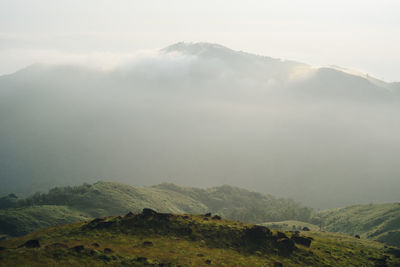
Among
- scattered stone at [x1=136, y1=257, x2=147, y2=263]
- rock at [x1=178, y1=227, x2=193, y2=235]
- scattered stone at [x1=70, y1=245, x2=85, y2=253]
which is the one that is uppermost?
scattered stone at [x1=70, y1=245, x2=85, y2=253]

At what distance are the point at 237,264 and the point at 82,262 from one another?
3323 cm

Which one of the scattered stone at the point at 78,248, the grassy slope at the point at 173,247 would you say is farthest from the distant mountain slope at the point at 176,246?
the scattered stone at the point at 78,248

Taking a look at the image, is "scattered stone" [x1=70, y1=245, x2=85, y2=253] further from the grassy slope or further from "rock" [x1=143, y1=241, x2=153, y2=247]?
"rock" [x1=143, y1=241, x2=153, y2=247]

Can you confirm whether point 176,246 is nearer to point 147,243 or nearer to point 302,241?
point 147,243

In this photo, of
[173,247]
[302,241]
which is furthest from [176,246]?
[302,241]

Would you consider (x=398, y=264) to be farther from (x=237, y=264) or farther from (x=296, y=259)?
(x=237, y=264)

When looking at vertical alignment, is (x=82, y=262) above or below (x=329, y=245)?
above

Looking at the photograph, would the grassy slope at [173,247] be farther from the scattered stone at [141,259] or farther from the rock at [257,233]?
the rock at [257,233]

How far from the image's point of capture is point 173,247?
86.9m

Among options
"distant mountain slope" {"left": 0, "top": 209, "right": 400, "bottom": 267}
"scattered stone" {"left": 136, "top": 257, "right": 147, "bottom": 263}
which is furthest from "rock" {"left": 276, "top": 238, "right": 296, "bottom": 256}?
"scattered stone" {"left": 136, "top": 257, "right": 147, "bottom": 263}

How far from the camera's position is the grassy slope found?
7231 cm

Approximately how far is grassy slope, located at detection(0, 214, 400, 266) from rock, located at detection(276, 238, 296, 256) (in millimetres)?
1093

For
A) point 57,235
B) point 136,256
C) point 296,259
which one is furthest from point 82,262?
point 296,259

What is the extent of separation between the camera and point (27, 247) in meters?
72.9
